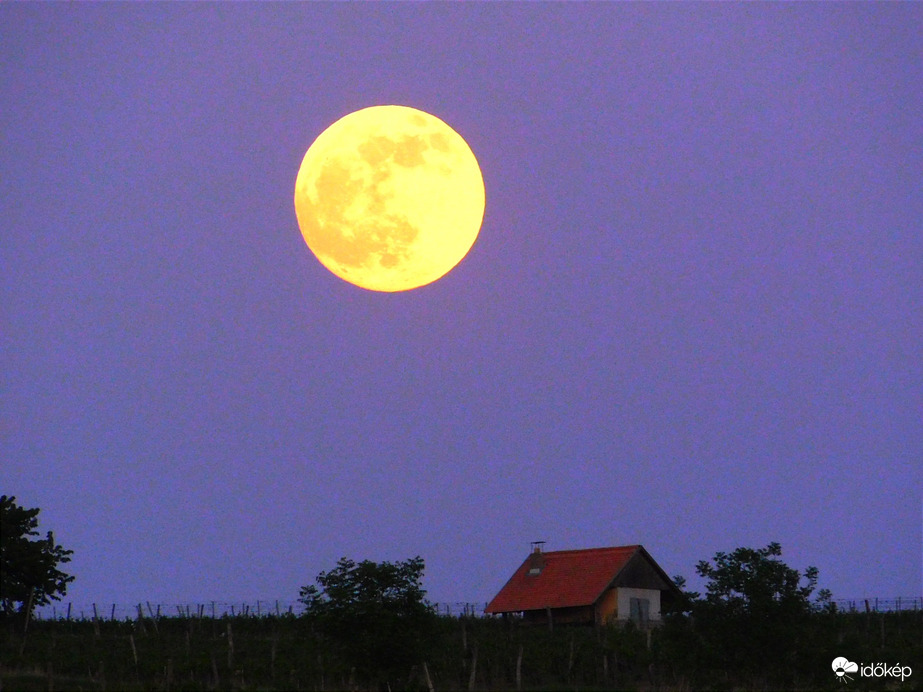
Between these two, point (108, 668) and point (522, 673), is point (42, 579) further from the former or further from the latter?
point (522, 673)

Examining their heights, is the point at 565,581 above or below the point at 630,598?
above

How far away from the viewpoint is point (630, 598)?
6412cm

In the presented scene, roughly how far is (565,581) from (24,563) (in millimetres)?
27771

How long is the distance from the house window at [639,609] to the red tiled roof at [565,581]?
1.97 metres

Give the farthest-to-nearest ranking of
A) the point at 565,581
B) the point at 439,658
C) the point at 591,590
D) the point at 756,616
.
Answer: the point at 565,581 → the point at 591,590 → the point at 439,658 → the point at 756,616

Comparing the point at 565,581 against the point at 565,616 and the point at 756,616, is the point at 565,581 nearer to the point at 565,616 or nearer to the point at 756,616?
the point at 565,616

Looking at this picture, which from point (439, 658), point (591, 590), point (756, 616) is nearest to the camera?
point (756, 616)

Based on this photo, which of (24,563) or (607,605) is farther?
(607,605)

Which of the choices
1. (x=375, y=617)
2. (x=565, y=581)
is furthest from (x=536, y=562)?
(x=375, y=617)

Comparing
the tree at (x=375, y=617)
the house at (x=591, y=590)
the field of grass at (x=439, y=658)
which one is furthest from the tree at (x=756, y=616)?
the house at (x=591, y=590)

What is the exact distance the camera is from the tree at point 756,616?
116 ft

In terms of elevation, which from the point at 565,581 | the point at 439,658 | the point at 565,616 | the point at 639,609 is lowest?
the point at 439,658

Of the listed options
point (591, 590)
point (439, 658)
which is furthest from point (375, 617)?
point (591, 590)

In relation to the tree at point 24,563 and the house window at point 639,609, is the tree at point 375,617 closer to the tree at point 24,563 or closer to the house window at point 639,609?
the tree at point 24,563
